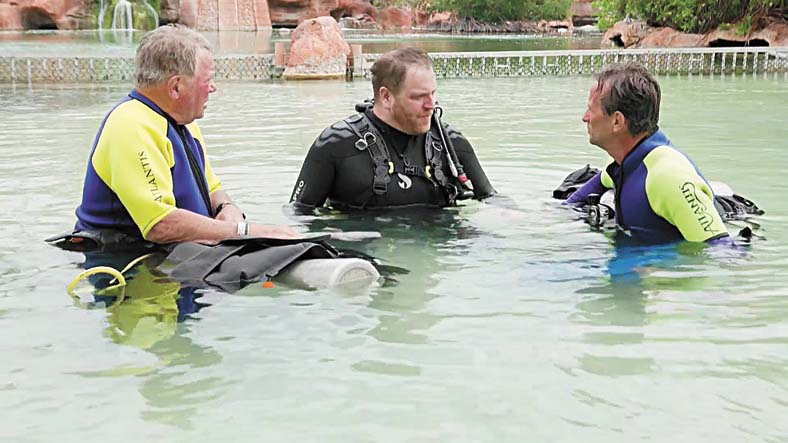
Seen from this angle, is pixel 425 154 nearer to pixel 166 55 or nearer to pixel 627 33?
pixel 166 55

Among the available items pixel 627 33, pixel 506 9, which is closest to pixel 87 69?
pixel 627 33

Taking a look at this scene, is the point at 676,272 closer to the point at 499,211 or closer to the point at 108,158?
the point at 499,211

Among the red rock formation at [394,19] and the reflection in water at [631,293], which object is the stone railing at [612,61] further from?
the red rock formation at [394,19]

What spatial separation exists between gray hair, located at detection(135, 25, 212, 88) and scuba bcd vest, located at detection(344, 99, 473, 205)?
1263mm

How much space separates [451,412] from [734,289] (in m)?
1.86

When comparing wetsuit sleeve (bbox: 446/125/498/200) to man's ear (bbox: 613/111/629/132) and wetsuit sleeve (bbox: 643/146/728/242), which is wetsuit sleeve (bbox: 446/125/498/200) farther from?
wetsuit sleeve (bbox: 643/146/728/242)

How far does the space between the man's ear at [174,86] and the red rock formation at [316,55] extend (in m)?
15.3

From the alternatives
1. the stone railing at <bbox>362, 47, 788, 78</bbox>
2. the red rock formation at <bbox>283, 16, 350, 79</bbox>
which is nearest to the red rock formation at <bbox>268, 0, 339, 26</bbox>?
the stone railing at <bbox>362, 47, 788, 78</bbox>

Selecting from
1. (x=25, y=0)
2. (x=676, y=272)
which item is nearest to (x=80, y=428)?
(x=676, y=272)

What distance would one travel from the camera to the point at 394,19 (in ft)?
196

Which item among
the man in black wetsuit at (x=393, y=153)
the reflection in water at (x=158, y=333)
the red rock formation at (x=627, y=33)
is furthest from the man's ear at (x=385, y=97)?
the red rock formation at (x=627, y=33)

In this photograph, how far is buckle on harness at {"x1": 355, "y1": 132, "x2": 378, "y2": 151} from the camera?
17.1 feet

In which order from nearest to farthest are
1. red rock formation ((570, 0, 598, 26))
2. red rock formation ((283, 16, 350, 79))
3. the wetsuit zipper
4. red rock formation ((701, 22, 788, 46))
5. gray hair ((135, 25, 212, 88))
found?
gray hair ((135, 25, 212, 88)), the wetsuit zipper, red rock formation ((283, 16, 350, 79)), red rock formation ((701, 22, 788, 46)), red rock formation ((570, 0, 598, 26))

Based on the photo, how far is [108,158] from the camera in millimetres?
4098
